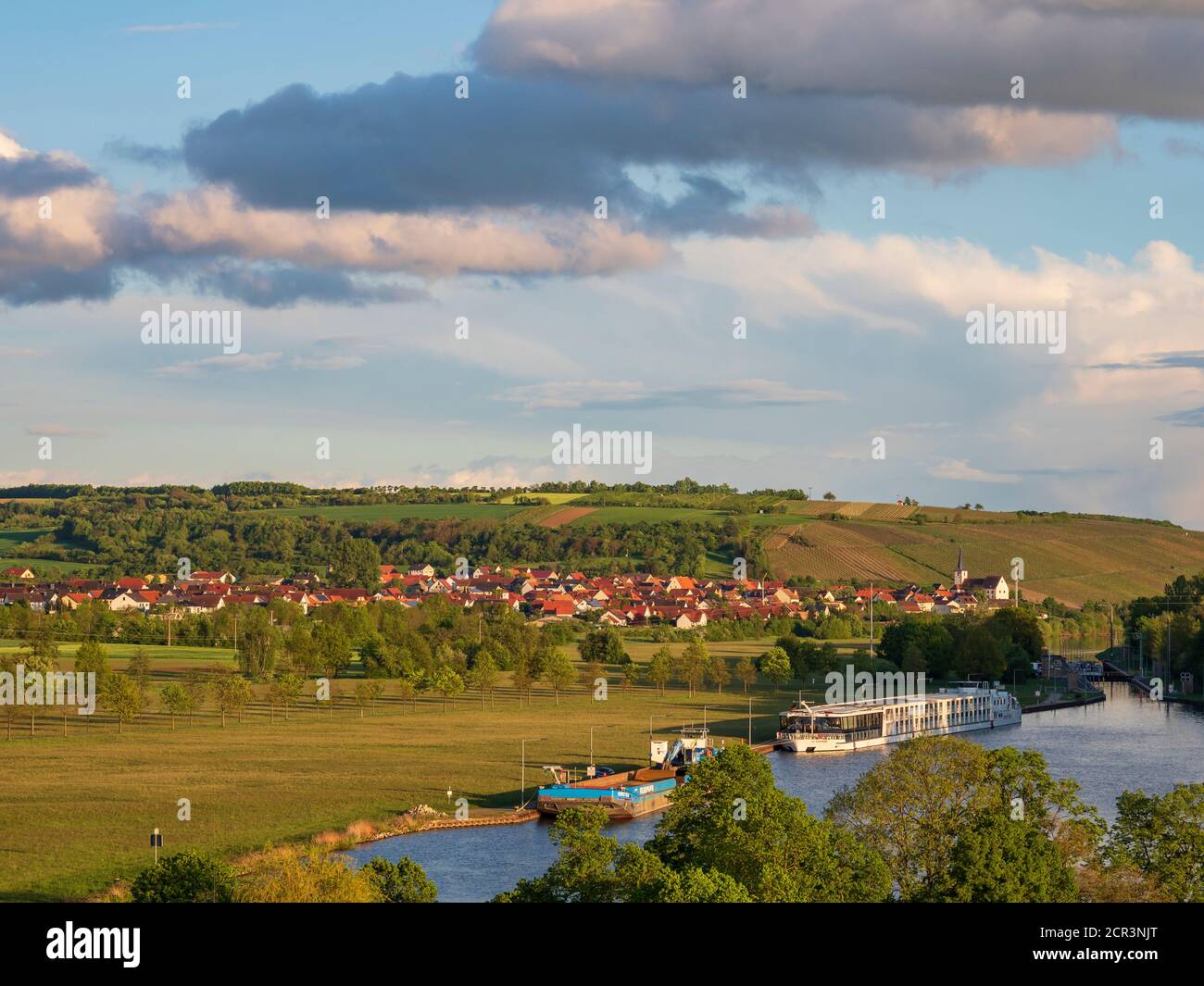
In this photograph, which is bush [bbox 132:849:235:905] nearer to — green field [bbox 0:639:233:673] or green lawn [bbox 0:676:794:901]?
green lawn [bbox 0:676:794:901]

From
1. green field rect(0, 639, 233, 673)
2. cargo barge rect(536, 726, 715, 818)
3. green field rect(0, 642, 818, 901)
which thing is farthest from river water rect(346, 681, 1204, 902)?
green field rect(0, 639, 233, 673)

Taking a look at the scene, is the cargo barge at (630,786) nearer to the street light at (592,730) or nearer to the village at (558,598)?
the street light at (592,730)

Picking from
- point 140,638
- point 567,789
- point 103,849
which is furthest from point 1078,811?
point 140,638

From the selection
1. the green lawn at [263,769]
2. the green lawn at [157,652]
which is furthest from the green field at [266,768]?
the green lawn at [157,652]

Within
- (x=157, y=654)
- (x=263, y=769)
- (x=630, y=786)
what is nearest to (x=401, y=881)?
(x=630, y=786)
